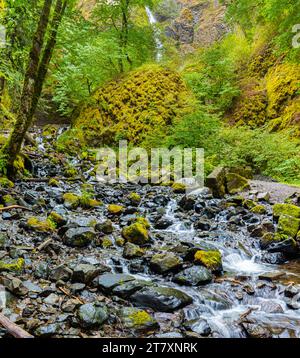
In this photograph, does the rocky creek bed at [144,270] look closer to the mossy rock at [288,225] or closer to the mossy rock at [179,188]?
the mossy rock at [288,225]

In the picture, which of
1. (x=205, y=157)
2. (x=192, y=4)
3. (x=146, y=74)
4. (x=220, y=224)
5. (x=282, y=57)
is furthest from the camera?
(x=192, y=4)

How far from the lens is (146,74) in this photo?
15383 millimetres

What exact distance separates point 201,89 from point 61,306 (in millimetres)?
16162

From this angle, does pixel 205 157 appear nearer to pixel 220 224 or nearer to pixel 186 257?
pixel 220 224

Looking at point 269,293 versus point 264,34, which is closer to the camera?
point 269,293

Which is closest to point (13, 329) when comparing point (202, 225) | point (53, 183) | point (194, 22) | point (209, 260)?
point (209, 260)

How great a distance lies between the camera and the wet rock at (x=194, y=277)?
14.1ft

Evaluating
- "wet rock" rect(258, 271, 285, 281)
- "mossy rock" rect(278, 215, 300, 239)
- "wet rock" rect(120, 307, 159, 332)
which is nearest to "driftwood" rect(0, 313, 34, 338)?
"wet rock" rect(120, 307, 159, 332)

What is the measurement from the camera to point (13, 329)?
2668 mm

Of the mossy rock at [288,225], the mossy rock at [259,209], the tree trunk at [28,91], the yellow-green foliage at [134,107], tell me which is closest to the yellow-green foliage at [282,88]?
the yellow-green foliage at [134,107]

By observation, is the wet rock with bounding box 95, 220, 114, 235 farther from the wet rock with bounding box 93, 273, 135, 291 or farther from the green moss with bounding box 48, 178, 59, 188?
the green moss with bounding box 48, 178, 59, 188
